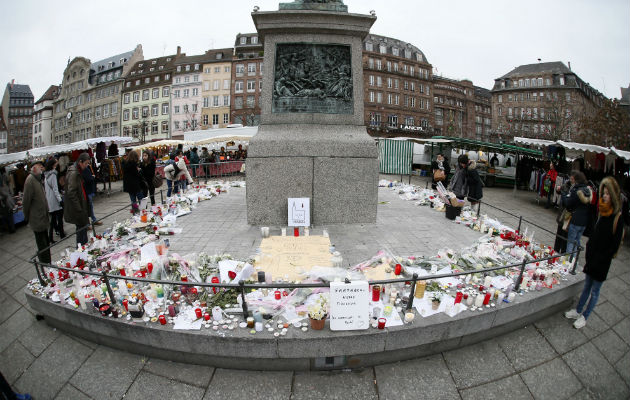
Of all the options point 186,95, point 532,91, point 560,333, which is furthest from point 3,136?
point 532,91

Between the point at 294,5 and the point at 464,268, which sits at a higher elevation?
the point at 294,5

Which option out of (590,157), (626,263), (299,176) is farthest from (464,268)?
(590,157)

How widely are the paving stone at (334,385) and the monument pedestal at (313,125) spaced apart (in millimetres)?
3745

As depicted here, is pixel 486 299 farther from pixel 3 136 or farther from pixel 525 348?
pixel 3 136

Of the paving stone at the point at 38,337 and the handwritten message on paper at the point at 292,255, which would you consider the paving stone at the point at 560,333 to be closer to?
the handwritten message on paper at the point at 292,255

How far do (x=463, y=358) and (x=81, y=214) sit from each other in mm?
7893

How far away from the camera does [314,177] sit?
6684 mm

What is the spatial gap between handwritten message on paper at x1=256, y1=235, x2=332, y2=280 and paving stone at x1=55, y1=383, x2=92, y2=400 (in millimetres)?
2486

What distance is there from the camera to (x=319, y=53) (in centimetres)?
723

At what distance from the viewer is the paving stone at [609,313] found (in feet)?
15.6

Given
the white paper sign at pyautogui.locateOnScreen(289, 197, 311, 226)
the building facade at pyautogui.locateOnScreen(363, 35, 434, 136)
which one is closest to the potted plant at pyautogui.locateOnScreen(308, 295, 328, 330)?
the white paper sign at pyautogui.locateOnScreen(289, 197, 311, 226)

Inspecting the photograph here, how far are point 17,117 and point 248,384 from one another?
15469cm

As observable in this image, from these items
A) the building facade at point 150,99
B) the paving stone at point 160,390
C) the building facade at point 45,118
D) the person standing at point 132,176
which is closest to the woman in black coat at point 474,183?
the paving stone at point 160,390

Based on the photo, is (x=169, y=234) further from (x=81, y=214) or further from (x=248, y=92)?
(x=248, y=92)
